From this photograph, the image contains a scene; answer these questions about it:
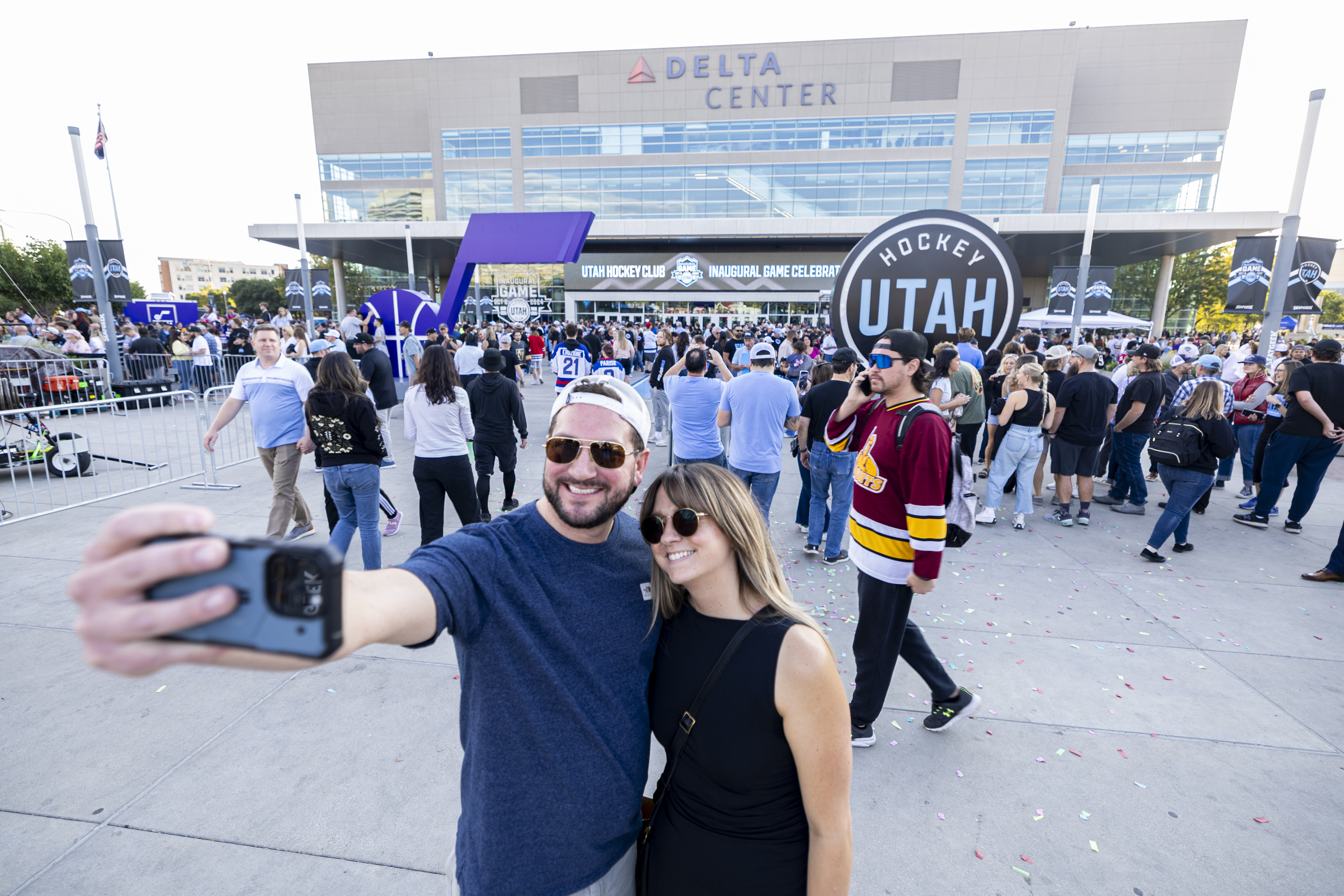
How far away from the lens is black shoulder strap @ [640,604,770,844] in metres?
1.41

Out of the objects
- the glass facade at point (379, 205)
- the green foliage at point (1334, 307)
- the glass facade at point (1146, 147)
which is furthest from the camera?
the green foliage at point (1334, 307)

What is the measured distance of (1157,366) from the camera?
714 centimetres

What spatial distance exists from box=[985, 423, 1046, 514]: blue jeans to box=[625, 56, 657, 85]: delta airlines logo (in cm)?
4326

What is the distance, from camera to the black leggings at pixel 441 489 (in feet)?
16.9

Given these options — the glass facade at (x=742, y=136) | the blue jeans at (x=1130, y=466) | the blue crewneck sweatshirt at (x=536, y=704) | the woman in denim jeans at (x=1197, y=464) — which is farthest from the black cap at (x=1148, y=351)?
the glass facade at (x=742, y=136)

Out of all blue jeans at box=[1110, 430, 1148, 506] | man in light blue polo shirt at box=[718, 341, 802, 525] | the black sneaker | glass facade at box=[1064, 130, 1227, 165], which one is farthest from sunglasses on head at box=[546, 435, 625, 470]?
glass facade at box=[1064, 130, 1227, 165]

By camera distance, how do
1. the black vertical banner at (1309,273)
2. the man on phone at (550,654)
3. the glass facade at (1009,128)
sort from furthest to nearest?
the glass facade at (1009,128) < the black vertical banner at (1309,273) < the man on phone at (550,654)

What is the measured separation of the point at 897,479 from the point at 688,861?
2.04 metres

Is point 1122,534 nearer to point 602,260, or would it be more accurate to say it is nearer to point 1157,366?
point 1157,366

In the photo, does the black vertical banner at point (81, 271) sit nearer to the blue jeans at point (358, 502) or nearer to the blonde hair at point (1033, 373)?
the blue jeans at point (358, 502)

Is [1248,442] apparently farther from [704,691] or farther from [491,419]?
[704,691]

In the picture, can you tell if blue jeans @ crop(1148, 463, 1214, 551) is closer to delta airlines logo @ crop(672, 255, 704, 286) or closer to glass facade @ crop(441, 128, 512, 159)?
delta airlines logo @ crop(672, 255, 704, 286)

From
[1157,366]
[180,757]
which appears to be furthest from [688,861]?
[1157,366]

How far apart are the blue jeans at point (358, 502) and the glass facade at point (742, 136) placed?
139 ft
